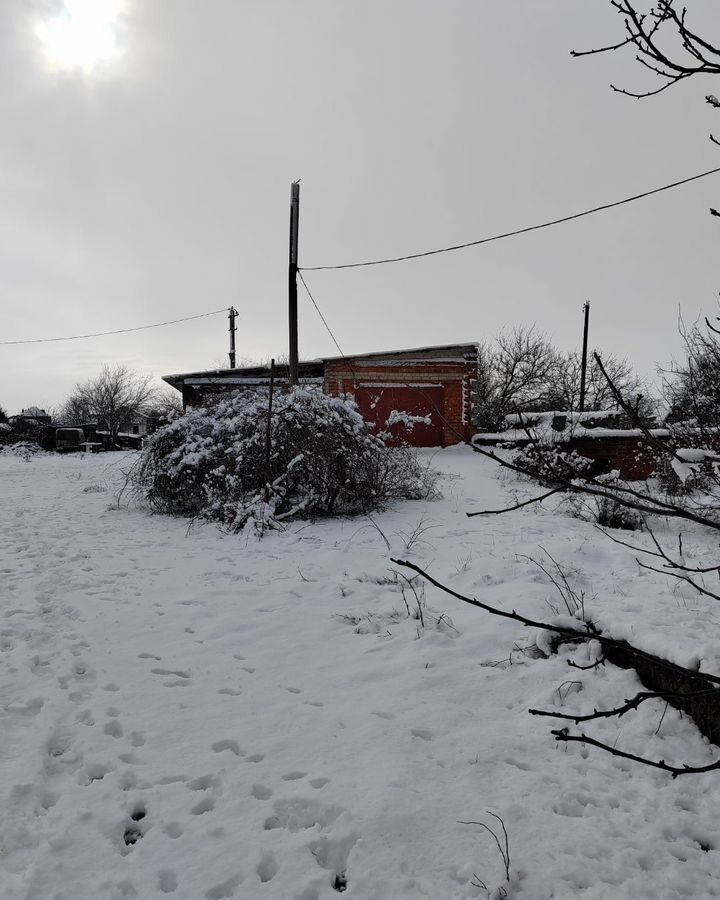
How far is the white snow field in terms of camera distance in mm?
1880

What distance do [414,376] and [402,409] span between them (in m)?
1.19

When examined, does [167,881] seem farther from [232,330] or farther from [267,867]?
[232,330]

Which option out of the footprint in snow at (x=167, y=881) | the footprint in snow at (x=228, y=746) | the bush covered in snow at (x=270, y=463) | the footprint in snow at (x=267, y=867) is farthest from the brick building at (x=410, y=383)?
the footprint in snow at (x=167, y=881)

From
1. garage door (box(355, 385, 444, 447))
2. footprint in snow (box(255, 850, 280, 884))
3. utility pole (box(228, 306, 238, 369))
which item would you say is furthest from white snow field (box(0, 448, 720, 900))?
utility pole (box(228, 306, 238, 369))

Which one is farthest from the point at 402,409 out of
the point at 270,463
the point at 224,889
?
the point at 224,889

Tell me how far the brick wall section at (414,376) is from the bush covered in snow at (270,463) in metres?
10.2

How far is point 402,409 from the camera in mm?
18750

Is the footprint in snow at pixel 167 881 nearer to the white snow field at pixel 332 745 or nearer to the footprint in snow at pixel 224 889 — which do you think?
the white snow field at pixel 332 745

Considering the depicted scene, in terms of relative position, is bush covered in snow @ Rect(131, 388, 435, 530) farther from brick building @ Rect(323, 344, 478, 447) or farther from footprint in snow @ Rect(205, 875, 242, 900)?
brick building @ Rect(323, 344, 478, 447)

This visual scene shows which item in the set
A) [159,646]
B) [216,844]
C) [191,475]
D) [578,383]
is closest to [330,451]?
[191,475]

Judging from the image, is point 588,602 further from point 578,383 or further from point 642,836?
point 578,383

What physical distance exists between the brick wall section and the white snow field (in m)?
13.8

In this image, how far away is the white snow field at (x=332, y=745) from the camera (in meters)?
1.88

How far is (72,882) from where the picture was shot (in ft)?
5.92
